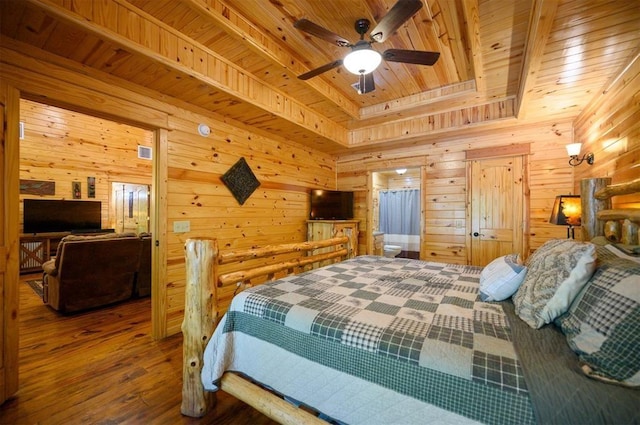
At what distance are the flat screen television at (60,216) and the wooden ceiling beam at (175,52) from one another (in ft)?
17.6

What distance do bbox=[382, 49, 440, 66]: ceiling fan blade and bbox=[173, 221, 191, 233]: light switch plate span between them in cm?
247

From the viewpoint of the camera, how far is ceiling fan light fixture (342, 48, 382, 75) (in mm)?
Answer: 1987

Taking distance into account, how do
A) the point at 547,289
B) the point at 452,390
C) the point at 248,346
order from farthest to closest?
the point at 248,346 < the point at 547,289 < the point at 452,390

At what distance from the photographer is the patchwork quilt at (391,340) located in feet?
2.93

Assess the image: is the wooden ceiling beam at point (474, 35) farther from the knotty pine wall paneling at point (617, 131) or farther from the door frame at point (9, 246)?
the door frame at point (9, 246)

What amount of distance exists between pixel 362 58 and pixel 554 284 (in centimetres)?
186

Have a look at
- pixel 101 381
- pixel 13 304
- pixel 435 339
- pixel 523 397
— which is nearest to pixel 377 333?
pixel 435 339

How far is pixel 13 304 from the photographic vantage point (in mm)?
1741

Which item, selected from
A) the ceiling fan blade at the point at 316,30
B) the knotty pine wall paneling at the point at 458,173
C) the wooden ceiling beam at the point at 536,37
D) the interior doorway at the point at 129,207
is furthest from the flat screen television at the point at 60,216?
the wooden ceiling beam at the point at 536,37

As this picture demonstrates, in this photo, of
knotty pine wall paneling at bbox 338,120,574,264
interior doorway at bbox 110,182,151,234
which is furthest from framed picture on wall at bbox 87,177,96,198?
knotty pine wall paneling at bbox 338,120,574,264

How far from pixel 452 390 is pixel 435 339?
18 cm

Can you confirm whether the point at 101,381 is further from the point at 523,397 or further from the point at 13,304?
the point at 523,397

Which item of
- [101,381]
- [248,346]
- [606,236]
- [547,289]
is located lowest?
[101,381]

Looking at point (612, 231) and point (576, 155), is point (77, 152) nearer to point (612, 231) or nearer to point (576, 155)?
point (612, 231)
